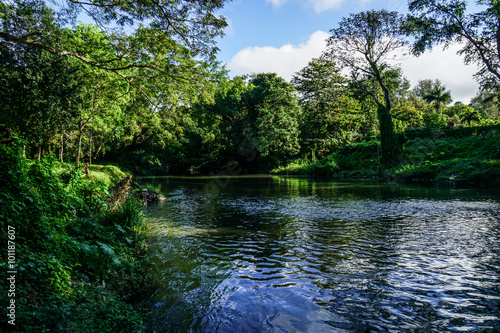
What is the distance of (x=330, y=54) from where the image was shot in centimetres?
3447

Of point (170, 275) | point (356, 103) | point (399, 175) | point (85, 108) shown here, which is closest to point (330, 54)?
point (356, 103)

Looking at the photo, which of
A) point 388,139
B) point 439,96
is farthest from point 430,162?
point 439,96

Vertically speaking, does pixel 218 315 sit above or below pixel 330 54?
below

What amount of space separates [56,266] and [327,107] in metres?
45.0

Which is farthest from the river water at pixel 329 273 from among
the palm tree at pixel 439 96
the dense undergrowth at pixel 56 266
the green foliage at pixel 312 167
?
the palm tree at pixel 439 96

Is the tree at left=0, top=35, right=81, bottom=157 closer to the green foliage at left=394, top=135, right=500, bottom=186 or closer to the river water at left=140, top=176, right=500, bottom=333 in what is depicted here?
the river water at left=140, top=176, right=500, bottom=333

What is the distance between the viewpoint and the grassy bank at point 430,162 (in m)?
22.1

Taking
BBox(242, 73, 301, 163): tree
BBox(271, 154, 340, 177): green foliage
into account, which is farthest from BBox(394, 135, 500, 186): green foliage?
BBox(242, 73, 301, 163): tree

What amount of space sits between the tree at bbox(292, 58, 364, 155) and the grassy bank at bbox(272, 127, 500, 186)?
382 centimetres

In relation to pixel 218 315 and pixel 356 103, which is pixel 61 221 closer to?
pixel 218 315

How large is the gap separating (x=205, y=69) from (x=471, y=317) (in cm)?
1027

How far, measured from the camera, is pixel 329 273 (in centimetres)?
575

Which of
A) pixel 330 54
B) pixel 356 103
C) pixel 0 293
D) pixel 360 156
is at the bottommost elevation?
pixel 0 293

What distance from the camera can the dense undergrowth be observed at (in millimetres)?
2921
